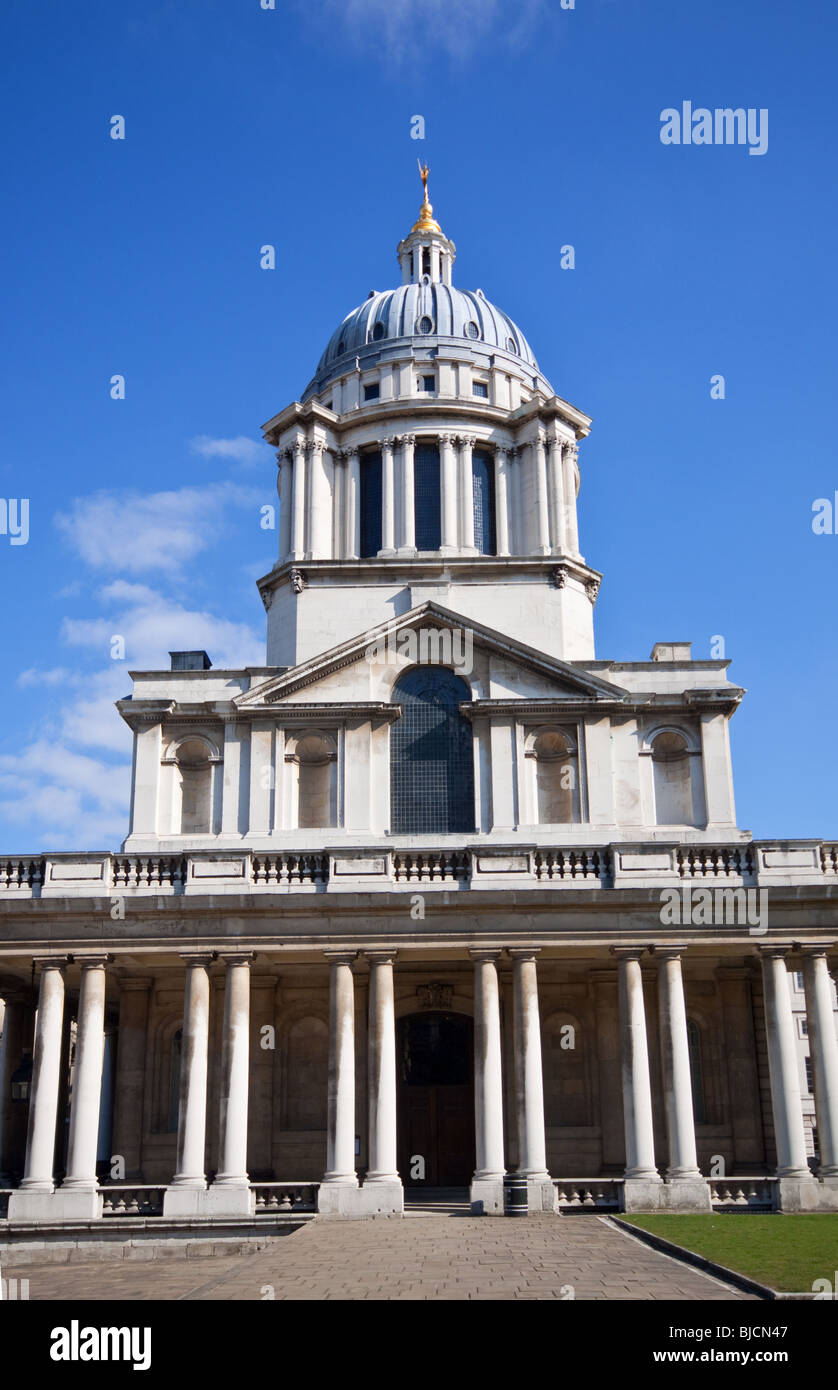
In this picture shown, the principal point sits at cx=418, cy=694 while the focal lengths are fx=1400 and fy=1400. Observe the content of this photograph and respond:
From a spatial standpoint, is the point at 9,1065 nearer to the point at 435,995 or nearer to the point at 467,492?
the point at 435,995

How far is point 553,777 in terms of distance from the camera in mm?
39500

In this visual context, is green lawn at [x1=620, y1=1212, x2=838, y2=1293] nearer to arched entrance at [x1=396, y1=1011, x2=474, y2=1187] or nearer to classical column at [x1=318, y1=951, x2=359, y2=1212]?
classical column at [x1=318, y1=951, x2=359, y2=1212]

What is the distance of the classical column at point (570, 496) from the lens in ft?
154

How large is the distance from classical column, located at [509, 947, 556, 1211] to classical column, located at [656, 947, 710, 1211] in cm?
286

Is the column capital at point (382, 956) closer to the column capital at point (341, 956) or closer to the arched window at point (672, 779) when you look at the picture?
the column capital at point (341, 956)

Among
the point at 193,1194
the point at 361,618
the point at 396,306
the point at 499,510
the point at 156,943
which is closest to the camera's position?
the point at 193,1194

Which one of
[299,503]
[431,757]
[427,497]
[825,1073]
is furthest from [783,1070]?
A: [299,503]

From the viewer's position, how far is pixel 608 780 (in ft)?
128

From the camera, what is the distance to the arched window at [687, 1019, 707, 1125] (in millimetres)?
36094

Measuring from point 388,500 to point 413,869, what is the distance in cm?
1786

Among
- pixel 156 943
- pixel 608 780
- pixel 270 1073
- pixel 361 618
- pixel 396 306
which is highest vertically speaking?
pixel 396 306

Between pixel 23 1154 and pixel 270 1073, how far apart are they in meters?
7.01
